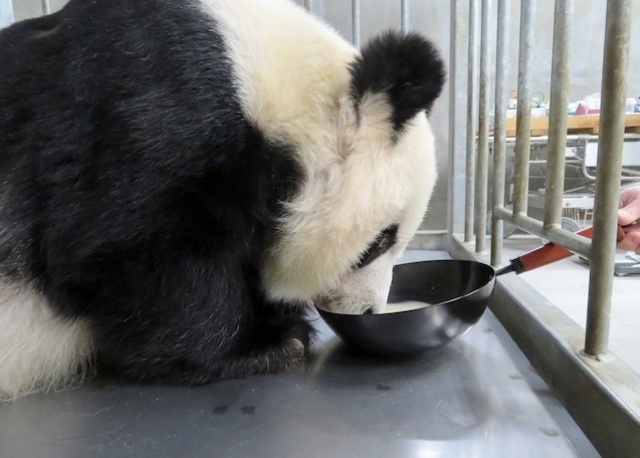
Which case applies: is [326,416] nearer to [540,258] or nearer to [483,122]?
[540,258]

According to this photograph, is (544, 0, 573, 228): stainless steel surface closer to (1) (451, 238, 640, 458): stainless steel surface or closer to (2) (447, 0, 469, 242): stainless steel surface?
(1) (451, 238, 640, 458): stainless steel surface

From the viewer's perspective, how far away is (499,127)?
1339mm

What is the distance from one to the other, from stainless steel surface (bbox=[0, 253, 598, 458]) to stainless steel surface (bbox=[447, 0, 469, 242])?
1048 millimetres

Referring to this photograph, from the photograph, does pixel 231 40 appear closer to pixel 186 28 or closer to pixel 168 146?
pixel 186 28

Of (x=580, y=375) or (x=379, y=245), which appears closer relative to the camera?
(x=580, y=375)

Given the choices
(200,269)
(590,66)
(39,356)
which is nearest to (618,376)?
(200,269)

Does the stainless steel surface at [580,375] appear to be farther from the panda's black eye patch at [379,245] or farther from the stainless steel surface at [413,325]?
the panda's black eye patch at [379,245]

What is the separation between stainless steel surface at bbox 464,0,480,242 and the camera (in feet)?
5.34

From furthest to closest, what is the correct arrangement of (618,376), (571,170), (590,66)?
(571,170)
(590,66)
(618,376)

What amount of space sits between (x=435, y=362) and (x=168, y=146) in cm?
62

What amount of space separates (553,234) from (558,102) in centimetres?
24

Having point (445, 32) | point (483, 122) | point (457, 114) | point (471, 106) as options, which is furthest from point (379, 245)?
point (445, 32)

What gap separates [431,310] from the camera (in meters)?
0.89

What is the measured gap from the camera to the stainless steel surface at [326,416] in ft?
2.30
